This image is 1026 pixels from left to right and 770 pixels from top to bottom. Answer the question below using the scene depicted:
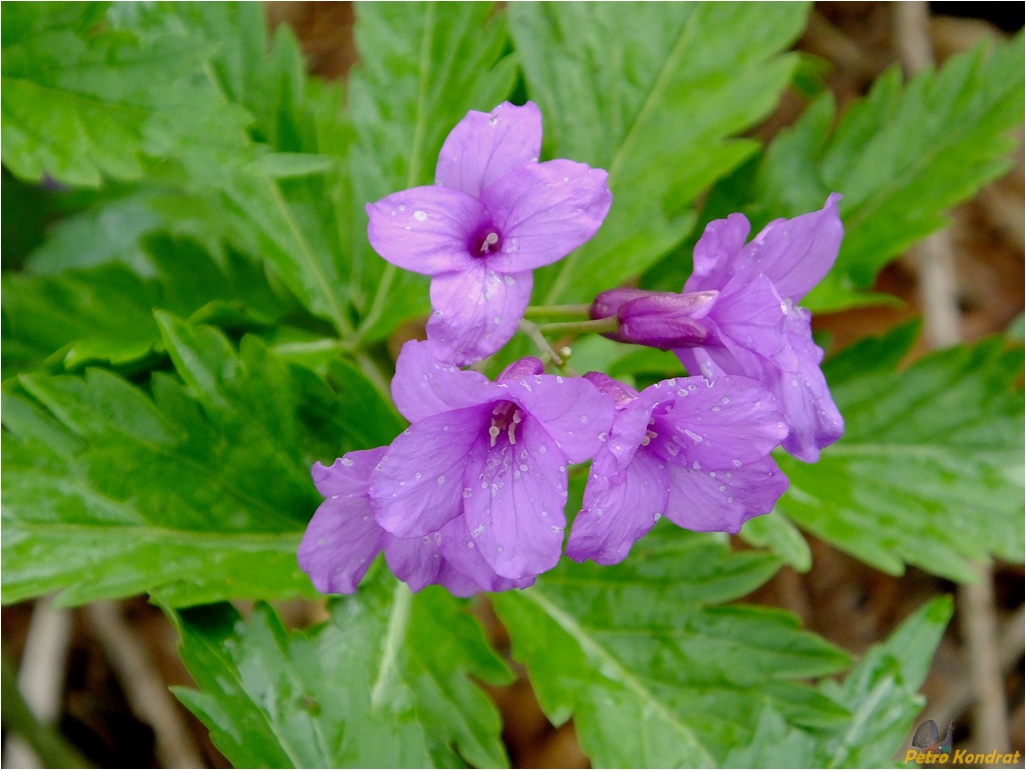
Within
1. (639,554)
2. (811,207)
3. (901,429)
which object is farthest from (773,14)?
(639,554)

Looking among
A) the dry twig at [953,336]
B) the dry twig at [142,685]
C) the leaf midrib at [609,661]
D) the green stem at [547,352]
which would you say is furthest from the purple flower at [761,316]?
the dry twig at [142,685]

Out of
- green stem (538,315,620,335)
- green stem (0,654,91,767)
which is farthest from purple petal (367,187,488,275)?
green stem (0,654,91,767)

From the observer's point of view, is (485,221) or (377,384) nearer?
(485,221)

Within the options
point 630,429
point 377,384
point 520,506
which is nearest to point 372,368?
point 377,384

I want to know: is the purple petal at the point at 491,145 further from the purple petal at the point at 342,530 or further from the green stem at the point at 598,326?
the purple petal at the point at 342,530

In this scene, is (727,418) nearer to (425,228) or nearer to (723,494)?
(723,494)

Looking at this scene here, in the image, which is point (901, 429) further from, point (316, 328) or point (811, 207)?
point (316, 328)

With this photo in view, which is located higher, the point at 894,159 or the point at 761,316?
the point at 761,316
